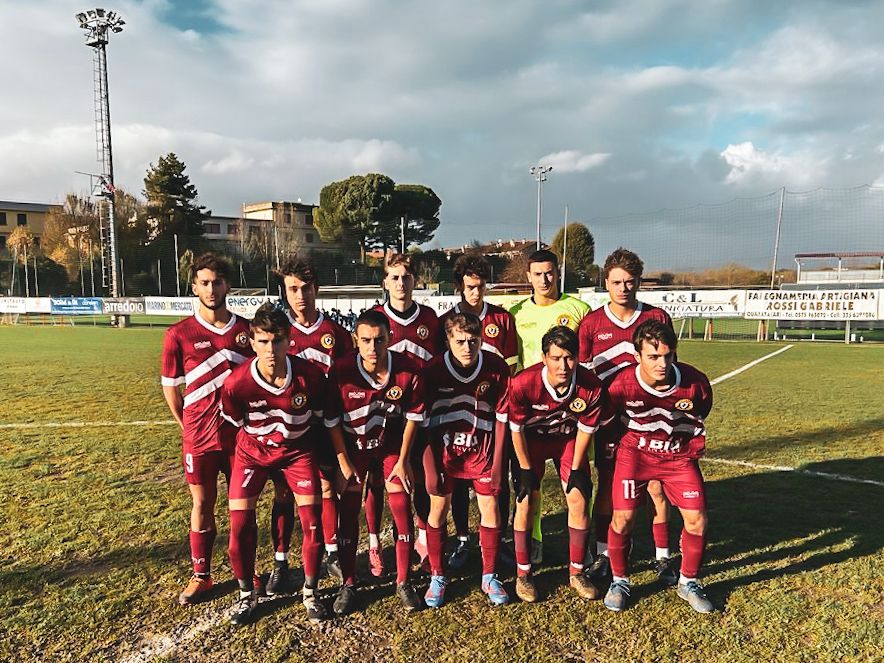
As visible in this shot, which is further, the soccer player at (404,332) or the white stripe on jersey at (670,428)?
the soccer player at (404,332)

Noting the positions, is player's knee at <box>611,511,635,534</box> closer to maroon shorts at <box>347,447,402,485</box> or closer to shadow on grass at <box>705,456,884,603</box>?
shadow on grass at <box>705,456,884,603</box>

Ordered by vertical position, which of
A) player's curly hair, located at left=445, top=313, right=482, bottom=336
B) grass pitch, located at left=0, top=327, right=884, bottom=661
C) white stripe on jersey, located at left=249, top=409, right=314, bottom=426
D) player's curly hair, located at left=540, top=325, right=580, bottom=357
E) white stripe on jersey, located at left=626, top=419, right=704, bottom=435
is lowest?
grass pitch, located at left=0, top=327, right=884, bottom=661

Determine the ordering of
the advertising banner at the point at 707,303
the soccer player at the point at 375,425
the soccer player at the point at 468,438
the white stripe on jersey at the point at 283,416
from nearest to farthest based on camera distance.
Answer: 1. the white stripe on jersey at the point at 283,416
2. the soccer player at the point at 375,425
3. the soccer player at the point at 468,438
4. the advertising banner at the point at 707,303

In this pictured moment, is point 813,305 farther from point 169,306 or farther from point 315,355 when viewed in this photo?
point 169,306

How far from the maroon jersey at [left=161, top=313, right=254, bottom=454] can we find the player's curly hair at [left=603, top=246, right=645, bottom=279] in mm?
2332

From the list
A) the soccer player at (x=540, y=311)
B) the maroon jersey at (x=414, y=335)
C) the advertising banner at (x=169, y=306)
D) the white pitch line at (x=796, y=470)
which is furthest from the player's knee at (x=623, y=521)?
the advertising banner at (x=169, y=306)

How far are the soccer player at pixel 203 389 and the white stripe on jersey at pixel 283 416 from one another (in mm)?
373

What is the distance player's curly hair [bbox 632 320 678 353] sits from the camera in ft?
9.88

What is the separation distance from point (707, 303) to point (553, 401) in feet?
58.4

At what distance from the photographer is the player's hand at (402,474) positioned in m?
3.22

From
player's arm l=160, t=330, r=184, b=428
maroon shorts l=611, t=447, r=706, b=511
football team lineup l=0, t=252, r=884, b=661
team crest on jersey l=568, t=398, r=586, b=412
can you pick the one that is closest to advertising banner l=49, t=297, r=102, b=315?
football team lineup l=0, t=252, r=884, b=661

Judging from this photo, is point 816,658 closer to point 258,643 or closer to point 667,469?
point 667,469

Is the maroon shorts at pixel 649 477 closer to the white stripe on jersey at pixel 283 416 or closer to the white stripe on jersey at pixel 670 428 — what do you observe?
the white stripe on jersey at pixel 670 428

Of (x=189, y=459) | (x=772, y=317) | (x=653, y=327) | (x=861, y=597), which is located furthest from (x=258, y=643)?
(x=772, y=317)
